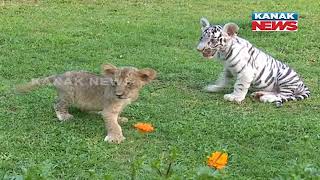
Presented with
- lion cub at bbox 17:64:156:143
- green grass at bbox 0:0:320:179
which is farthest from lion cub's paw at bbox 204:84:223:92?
lion cub at bbox 17:64:156:143

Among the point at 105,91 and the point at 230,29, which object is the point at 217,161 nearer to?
the point at 105,91

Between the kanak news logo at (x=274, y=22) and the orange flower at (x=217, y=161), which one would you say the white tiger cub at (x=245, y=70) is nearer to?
the kanak news logo at (x=274, y=22)

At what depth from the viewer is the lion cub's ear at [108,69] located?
19.0ft

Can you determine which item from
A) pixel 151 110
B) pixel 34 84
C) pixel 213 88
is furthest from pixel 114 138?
pixel 213 88

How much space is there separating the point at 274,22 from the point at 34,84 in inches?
190

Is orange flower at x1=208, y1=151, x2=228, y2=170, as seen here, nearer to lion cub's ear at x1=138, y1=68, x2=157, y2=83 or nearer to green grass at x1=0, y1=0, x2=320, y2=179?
green grass at x1=0, y1=0, x2=320, y2=179

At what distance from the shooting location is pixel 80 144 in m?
5.54

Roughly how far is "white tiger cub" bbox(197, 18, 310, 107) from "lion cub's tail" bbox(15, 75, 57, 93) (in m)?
1.72

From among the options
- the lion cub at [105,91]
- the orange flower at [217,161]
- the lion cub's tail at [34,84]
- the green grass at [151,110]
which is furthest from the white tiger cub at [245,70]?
the orange flower at [217,161]

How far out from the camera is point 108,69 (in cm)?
583

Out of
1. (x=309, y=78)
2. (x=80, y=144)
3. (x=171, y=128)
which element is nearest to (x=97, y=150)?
(x=80, y=144)

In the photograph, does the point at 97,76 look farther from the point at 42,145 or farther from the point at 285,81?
the point at 285,81

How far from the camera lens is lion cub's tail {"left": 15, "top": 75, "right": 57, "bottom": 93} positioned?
644 cm

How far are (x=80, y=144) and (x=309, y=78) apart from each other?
3.58 metres
